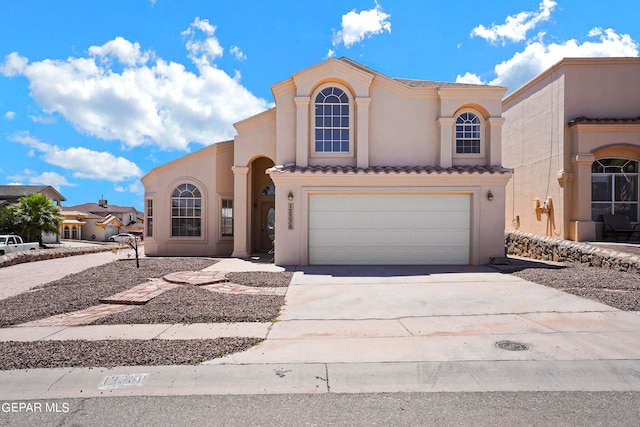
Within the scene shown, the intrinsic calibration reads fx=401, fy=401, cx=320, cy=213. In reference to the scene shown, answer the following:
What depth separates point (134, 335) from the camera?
5.71 metres

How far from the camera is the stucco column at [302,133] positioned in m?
13.5

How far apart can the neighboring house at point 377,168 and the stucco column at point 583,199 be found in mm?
4122

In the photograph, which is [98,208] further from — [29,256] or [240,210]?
[240,210]

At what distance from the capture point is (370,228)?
13.0 metres

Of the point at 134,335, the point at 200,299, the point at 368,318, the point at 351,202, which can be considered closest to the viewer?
the point at 134,335

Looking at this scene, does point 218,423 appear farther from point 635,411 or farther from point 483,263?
point 483,263

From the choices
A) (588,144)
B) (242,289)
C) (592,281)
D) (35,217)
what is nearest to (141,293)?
(242,289)

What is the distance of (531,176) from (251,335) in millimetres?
16922

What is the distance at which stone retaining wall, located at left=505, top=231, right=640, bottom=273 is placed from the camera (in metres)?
11.4

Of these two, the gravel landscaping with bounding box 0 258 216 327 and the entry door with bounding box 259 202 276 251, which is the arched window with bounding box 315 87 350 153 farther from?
the gravel landscaping with bounding box 0 258 216 327

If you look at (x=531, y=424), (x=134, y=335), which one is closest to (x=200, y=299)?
(x=134, y=335)

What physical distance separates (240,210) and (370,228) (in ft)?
17.5

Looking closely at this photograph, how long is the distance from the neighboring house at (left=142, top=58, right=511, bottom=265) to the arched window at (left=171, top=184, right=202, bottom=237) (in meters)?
2.06

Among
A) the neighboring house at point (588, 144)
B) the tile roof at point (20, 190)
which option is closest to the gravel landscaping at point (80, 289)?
the neighboring house at point (588, 144)
